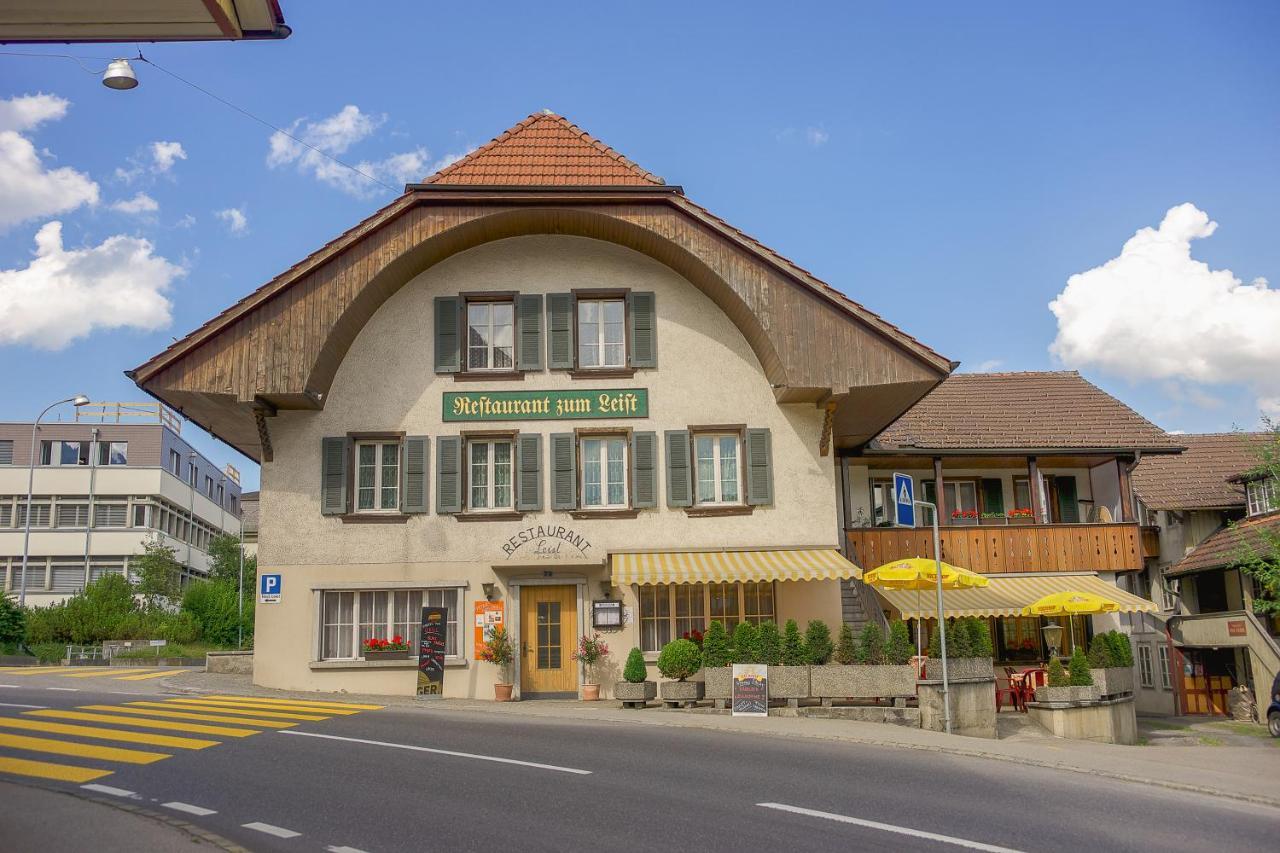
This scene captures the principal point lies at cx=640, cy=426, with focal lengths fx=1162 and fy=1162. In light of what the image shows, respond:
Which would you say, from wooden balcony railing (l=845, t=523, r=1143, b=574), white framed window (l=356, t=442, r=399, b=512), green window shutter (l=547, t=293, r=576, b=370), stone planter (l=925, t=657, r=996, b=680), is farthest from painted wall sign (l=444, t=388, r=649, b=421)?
stone planter (l=925, t=657, r=996, b=680)

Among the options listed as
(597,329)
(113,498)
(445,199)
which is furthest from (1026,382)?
(113,498)

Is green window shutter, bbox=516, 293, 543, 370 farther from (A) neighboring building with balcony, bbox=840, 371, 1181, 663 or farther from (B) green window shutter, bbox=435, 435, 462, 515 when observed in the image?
(A) neighboring building with balcony, bbox=840, 371, 1181, 663

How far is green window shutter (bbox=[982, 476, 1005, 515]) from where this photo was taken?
29859mm

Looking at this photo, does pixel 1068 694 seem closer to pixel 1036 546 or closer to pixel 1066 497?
pixel 1036 546

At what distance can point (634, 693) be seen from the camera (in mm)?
19984

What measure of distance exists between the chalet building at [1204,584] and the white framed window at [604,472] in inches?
591

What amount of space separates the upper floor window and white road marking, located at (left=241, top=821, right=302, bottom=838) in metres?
27.2

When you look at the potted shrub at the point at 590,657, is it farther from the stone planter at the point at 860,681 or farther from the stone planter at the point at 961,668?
the stone planter at the point at 961,668

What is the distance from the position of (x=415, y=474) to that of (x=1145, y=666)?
68.8ft

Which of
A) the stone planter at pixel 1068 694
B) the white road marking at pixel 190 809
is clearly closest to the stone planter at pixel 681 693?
the stone planter at pixel 1068 694

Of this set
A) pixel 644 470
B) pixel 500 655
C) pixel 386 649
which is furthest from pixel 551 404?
pixel 386 649

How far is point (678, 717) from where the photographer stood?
18.5 meters

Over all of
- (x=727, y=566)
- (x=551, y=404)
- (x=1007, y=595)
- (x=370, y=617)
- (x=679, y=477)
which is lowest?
(x=370, y=617)

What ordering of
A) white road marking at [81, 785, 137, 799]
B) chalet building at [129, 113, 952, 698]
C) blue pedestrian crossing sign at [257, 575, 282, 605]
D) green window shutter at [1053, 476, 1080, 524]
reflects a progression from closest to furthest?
white road marking at [81, 785, 137, 799] → chalet building at [129, 113, 952, 698] → blue pedestrian crossing sign at [257, 575, 282, 605] → green window shutter at [1053, 476, 1080, 524]
